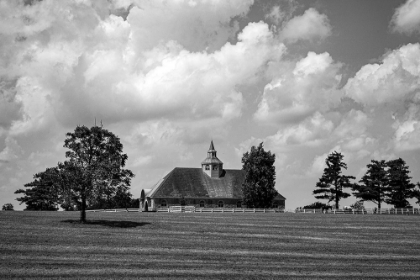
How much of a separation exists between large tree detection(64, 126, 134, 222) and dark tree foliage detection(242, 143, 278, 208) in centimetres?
→ 3501

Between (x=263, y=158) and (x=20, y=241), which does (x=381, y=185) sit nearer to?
(x=263, y=158)

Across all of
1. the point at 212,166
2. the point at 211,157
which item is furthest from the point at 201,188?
the point at 211,157

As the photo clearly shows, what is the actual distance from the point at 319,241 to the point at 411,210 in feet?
151

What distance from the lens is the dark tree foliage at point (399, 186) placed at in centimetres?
8162

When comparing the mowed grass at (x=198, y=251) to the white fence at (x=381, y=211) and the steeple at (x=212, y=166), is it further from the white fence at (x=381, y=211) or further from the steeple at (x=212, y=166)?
the steeple at (x=212, y=166)

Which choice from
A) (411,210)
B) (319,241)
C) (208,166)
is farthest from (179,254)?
(208,166)

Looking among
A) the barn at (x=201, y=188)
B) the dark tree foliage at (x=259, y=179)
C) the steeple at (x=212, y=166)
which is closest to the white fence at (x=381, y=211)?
the dark tree foliage at (x=259, y=179)

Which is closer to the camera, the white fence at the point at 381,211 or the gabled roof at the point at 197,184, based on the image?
the white fence at the point at 381,211

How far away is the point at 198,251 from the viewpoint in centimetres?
2644

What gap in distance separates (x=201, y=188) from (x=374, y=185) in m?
32.4

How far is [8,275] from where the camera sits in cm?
1888

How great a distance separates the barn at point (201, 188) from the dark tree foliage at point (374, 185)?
15.4 metres

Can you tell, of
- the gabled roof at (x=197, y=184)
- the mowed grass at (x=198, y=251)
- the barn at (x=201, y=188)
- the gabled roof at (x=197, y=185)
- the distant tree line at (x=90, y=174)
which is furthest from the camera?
the gabled roof at (x=197, y=184)

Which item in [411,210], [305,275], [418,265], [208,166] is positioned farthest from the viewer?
[208,166]
